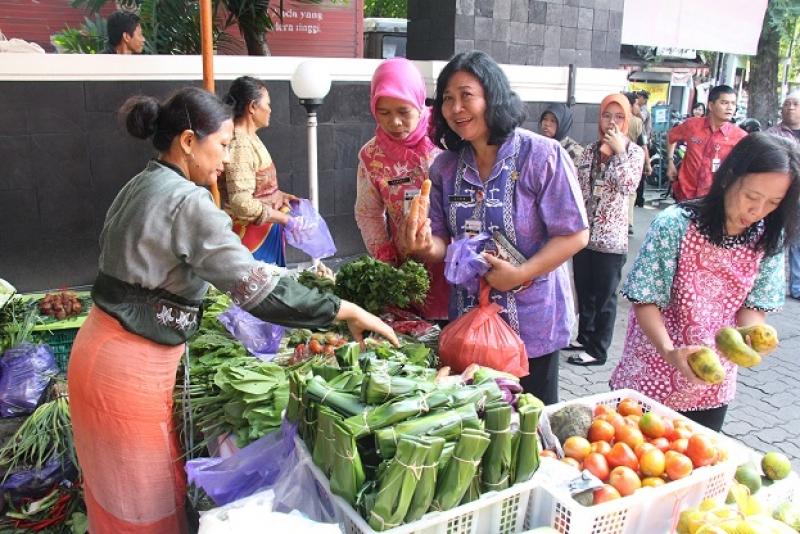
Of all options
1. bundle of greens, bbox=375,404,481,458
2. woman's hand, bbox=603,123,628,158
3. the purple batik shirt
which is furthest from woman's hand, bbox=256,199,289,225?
bundle of greens, bbox=375,404,481,458

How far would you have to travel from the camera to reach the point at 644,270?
2316mm

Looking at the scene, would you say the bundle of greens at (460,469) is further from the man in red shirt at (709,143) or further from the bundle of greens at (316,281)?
the man in red shirt at (709,143)

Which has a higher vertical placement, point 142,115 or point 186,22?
point 186,22

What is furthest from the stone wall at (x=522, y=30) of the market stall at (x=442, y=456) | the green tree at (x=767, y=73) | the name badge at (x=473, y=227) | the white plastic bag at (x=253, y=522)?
the green tree at (x=767, y=73)

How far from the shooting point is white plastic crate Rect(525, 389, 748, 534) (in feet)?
5.04

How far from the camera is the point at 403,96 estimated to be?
2768 mm

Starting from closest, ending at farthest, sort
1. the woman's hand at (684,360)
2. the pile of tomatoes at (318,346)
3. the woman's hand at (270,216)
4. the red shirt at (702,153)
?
the woman's hand at (684,360), the pile of tomatoes at (318,346), the woman's hand at (270,216), the red shirt at (702,153)

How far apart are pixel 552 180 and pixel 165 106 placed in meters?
1.27

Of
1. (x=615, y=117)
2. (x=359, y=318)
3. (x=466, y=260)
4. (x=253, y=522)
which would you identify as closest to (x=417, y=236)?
(x=466, y=260)

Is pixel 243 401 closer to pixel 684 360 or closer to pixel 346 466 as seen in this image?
pixel 346 466

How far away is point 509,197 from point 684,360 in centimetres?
80

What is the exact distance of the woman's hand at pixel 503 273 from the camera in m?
2.24

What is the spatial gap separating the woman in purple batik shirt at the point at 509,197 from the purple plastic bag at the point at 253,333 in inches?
29.2

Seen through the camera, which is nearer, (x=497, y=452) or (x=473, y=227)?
(x=497, y=452)
